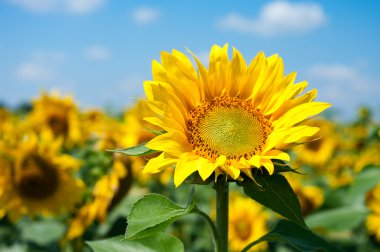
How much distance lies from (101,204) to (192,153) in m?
1.98

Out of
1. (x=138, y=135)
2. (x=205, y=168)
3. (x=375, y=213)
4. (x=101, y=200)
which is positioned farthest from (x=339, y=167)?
(x=205, y=168)

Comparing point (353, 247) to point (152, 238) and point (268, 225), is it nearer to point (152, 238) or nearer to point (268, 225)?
point (268, 225)

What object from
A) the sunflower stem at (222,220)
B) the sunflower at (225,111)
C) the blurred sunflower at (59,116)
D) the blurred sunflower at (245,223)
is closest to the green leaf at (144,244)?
the sunflower stem at (222,220)

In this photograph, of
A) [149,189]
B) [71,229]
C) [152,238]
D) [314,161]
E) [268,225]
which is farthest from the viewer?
[314,161]

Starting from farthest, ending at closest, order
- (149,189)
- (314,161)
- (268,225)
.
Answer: (314,161)
(149,189)
(268,225)

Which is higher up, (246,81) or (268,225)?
(246,81)

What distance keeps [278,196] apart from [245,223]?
111 inches

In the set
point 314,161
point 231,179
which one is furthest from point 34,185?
point 314,161

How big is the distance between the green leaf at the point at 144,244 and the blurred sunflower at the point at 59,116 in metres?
3.42

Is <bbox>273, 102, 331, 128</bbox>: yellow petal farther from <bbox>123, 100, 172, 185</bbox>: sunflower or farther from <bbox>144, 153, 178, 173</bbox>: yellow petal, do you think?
<bbox>123, 100, 172, 185</bbox>: sunflower

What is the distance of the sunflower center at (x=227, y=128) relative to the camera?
5.23 ft

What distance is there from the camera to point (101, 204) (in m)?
3.43

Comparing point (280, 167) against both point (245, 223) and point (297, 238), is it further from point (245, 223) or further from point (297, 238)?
point (245, 223)

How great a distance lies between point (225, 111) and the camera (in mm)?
1709
